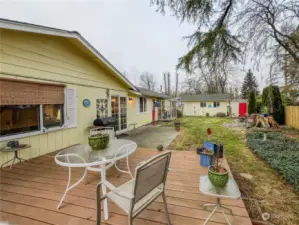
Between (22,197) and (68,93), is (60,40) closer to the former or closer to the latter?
(68,93)

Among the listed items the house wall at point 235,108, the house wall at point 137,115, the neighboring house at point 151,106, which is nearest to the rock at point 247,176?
the house wall at point 137,115

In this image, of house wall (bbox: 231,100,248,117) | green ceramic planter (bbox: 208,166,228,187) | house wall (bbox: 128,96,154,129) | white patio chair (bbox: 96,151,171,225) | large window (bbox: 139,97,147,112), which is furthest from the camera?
house wall (bbox: 231,100,248,117)

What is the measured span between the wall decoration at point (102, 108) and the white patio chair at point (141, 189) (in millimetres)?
4908

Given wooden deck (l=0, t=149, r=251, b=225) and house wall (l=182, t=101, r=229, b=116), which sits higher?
house wall (l=182, t=101, r=229, b=116)

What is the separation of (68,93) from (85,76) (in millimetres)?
1056

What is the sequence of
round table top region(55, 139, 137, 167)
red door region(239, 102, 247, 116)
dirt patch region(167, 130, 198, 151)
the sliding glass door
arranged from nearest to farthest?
round table top region(55, 139, 137, 167) < dirt patch region(167, 130, 198, 151) < the sliding glass door < red door region(239, 102, 247, 116)

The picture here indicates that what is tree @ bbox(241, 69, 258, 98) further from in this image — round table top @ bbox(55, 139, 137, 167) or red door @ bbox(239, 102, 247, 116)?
round table top @ bbox(55, 139, 137, 167)

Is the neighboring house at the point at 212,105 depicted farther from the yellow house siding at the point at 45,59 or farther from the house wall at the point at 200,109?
the yellow house siding at the point at 45,59

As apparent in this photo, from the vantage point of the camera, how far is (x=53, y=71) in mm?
4266

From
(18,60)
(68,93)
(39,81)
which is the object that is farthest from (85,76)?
(18,60)

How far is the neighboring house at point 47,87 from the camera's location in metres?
3.30

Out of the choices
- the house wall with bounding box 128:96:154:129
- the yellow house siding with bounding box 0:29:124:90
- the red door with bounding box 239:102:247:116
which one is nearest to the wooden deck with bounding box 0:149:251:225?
the yellow house siding with bounding box 0:29:124:90

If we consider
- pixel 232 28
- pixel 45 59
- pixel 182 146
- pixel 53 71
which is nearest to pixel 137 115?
pixel 182 146

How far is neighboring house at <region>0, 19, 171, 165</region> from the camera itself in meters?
3.30
